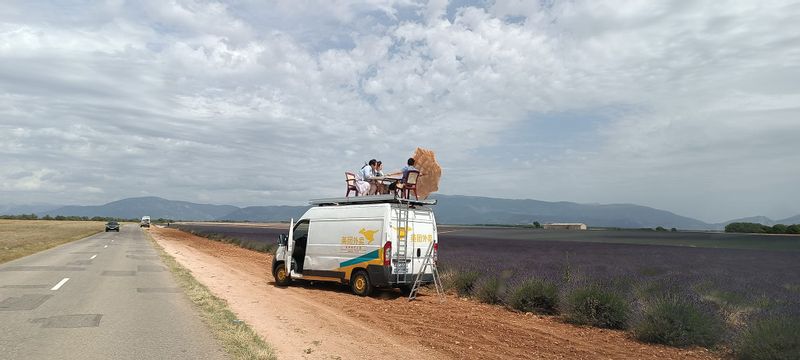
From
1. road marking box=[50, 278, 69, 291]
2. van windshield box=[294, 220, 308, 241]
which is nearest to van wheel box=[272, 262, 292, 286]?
van windshield box=[294, 220, 308, 241]

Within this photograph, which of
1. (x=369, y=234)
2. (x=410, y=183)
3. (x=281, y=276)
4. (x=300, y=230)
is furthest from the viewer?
(x=300, y=230)

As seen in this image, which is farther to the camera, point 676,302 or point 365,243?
point 365,243

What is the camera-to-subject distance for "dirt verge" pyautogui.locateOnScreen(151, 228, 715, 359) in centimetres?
810

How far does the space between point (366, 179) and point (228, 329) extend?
7.53 metres

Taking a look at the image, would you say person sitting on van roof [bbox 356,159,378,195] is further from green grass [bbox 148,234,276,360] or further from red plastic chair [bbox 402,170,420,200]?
green grass [bbox 148,234,276,360]

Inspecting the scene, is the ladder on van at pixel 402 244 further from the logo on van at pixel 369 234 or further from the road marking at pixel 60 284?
the road marking at pixel 60 284

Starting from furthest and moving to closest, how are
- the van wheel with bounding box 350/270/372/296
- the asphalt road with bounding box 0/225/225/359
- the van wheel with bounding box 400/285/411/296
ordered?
the van wheel with bounding box 400/285/411/296 → the van wheel with bounding box 350/270/372/296 → the asphalt road with bounding box 0/225/225/359

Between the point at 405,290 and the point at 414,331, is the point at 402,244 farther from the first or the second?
the point at 414,331

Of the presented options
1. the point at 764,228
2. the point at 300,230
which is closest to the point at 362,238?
the point at 300,230

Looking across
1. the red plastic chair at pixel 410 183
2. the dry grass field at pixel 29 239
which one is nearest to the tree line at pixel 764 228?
the red plastic chair at pixel 410 183

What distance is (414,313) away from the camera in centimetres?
1212

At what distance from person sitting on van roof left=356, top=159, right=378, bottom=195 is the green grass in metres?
5.15

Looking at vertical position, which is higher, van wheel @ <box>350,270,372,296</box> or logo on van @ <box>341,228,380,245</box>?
logo on van @ <box>341,228,380,245</box>

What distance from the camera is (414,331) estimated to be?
9906 mm
